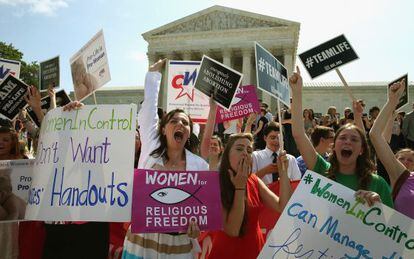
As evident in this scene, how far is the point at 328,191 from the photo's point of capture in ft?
9.12

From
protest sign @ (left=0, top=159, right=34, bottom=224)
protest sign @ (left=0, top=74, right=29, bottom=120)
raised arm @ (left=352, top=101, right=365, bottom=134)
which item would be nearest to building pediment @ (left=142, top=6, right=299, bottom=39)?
raised arm @ (left=352, top=101, right=365, bottom=134)

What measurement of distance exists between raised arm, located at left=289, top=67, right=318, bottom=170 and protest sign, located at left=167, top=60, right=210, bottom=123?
2901mm

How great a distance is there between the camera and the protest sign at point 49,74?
557cm

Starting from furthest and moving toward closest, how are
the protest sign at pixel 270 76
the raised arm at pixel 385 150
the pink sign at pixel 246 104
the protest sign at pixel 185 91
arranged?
the pink sign at pixel 246 104
the protest sign at pixel 185 91
the protest sign at pixel 270 76
the raised arm at pixel 385 150

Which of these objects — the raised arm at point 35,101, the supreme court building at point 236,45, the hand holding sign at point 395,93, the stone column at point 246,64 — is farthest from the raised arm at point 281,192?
the stone column at point 246,64

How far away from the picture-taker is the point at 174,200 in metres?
2.79

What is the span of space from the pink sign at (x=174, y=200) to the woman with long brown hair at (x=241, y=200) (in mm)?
162

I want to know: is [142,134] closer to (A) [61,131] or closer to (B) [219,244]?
(A) [61,131]

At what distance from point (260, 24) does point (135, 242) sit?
164ft

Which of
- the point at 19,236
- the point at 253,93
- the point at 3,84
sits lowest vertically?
the point at 19,236

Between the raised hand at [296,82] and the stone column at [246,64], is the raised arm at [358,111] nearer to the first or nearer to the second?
the raised hand at [296,82]

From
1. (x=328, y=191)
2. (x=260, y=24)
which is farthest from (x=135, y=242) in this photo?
(x=260, y=24)

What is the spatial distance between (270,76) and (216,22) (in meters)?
49.6

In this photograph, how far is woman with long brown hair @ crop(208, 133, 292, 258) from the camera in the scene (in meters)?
2.90
